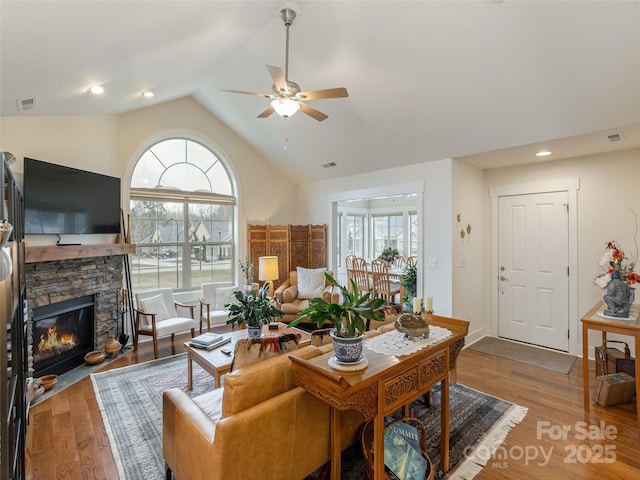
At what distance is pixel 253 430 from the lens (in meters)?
1.53

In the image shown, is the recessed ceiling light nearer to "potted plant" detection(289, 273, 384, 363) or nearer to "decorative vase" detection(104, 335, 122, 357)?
"decorative vase" detection(104, 335, 122, 357)

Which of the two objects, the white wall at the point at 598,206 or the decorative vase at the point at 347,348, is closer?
the decorative vase at the point at 347,348

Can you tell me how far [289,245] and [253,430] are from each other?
460 centimetres

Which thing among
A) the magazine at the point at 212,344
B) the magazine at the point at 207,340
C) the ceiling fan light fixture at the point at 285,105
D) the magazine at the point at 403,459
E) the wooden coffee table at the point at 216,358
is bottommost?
the magazine at the point at 403,459

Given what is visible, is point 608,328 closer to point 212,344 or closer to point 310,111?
point 310,111

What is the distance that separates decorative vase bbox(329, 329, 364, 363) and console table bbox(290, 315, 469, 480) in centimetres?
8

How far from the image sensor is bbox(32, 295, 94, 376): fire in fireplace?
332 centimetres

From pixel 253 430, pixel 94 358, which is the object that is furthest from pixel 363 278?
pixel 253 430

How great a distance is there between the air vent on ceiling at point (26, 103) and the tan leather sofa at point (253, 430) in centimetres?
290

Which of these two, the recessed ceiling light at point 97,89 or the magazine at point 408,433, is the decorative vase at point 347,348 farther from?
the recessed ceiling light at point 97,89

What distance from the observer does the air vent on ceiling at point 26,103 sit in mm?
2785

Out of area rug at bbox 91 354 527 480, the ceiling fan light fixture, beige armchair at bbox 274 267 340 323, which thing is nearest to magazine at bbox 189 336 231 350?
area rug at bbox 91 354 527 480

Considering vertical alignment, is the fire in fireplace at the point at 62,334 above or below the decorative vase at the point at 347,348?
below

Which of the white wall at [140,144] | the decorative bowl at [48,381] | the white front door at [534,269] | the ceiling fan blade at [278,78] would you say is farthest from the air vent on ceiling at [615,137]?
the decorative bowl at [48,381]
